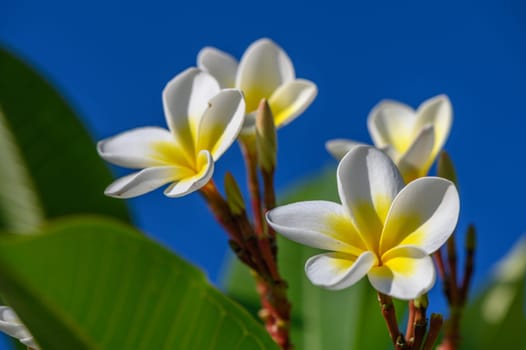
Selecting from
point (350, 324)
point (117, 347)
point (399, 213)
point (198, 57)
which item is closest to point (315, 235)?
point (399, 213)

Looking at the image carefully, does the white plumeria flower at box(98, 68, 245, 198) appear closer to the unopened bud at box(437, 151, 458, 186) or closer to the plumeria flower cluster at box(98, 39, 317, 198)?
the plumeria flower cluster at box(98, 39, 317, 198)

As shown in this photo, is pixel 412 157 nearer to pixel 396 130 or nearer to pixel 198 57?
pixel 396 130

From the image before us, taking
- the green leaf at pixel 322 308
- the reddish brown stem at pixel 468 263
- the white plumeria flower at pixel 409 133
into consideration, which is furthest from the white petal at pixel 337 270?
the green leaf at pixel 322 308

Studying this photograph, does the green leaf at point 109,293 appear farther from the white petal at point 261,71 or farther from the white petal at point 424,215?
the white petal at point 261,71

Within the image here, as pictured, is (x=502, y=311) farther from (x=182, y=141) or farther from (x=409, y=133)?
(x=182, y=141)

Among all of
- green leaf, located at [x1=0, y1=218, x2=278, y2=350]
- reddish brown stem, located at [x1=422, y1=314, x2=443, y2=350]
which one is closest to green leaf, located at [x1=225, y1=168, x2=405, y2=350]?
reddish brown stem, located at [x1=422, y1=314, x2=443, y2=350]
